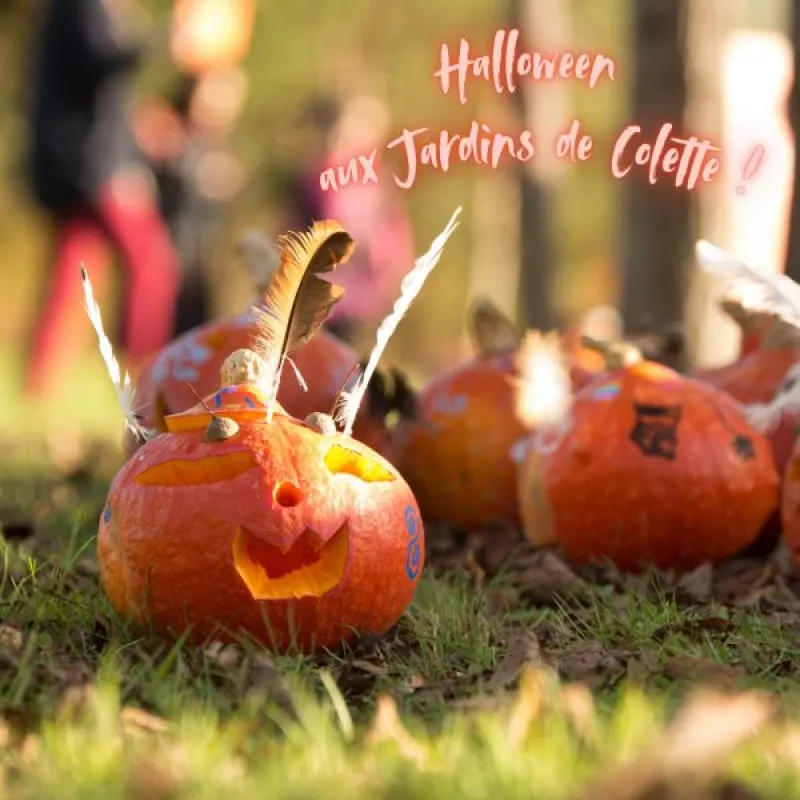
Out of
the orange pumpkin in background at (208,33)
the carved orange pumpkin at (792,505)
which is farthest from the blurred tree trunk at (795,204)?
the orange pumpkin in background at (208,33)

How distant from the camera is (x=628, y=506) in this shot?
3.95 m

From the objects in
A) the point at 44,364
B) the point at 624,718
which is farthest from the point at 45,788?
the point at 44,364

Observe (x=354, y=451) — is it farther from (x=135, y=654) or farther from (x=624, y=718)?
(x=624, y=718)

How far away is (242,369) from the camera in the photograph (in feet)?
10.4

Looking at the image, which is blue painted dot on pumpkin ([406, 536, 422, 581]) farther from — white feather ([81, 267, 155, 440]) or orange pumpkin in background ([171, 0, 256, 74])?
orange pumpkin in background ([171, 0, 256, 74])

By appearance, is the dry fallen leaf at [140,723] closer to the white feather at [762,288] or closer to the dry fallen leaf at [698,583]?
the dry fallen leaf at [698,583]

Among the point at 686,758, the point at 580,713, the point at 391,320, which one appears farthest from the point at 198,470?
the point at 686,758

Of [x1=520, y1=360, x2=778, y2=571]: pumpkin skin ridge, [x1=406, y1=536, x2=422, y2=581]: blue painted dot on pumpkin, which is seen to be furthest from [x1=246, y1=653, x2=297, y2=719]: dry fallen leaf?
[x1=520, y1=360, x2=778, y2=571]: pumpkin skin ridge

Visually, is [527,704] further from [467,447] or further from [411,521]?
[467,447]

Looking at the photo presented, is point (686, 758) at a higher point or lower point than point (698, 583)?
higher

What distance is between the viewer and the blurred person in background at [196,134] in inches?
361

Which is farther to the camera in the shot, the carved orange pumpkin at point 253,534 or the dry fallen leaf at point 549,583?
the dry fallen leaf at point 549,583

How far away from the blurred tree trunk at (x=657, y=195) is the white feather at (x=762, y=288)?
2693 millimetres

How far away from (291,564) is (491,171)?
513 inches
